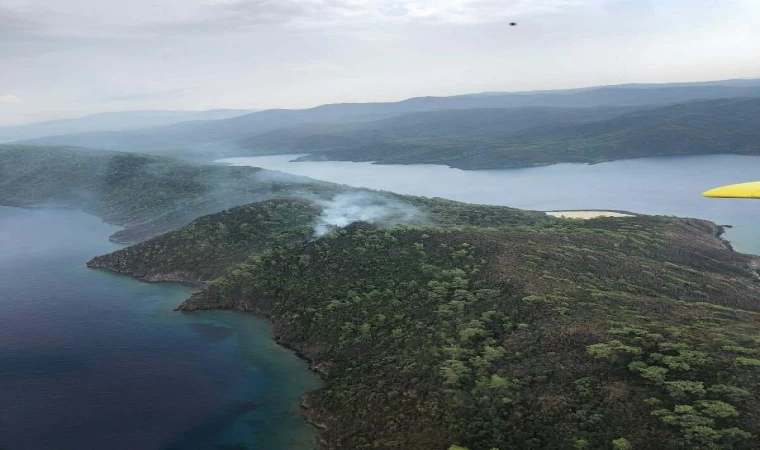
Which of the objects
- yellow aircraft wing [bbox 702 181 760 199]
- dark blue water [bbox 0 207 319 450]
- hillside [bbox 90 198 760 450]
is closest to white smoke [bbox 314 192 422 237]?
hillside [bbox 90 198 760 450]

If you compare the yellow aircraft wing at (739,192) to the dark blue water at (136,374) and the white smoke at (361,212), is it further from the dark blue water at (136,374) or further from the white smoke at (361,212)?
the white smoke at (361,212)

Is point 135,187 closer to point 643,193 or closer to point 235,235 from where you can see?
point 235,235

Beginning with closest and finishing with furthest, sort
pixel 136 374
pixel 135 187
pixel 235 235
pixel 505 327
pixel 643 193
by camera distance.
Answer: pixel 505 327
pixel 136 374
pixel 235 235
pixel 135 187
pixel 643 193

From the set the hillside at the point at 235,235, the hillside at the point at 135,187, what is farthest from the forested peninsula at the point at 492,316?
the hillside at the point at 135,187

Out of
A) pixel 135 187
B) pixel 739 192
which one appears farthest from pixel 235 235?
pixel 135 187

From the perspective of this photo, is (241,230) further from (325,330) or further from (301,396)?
(301,396)

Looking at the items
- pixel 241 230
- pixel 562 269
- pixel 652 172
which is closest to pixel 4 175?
pixel 241 230
